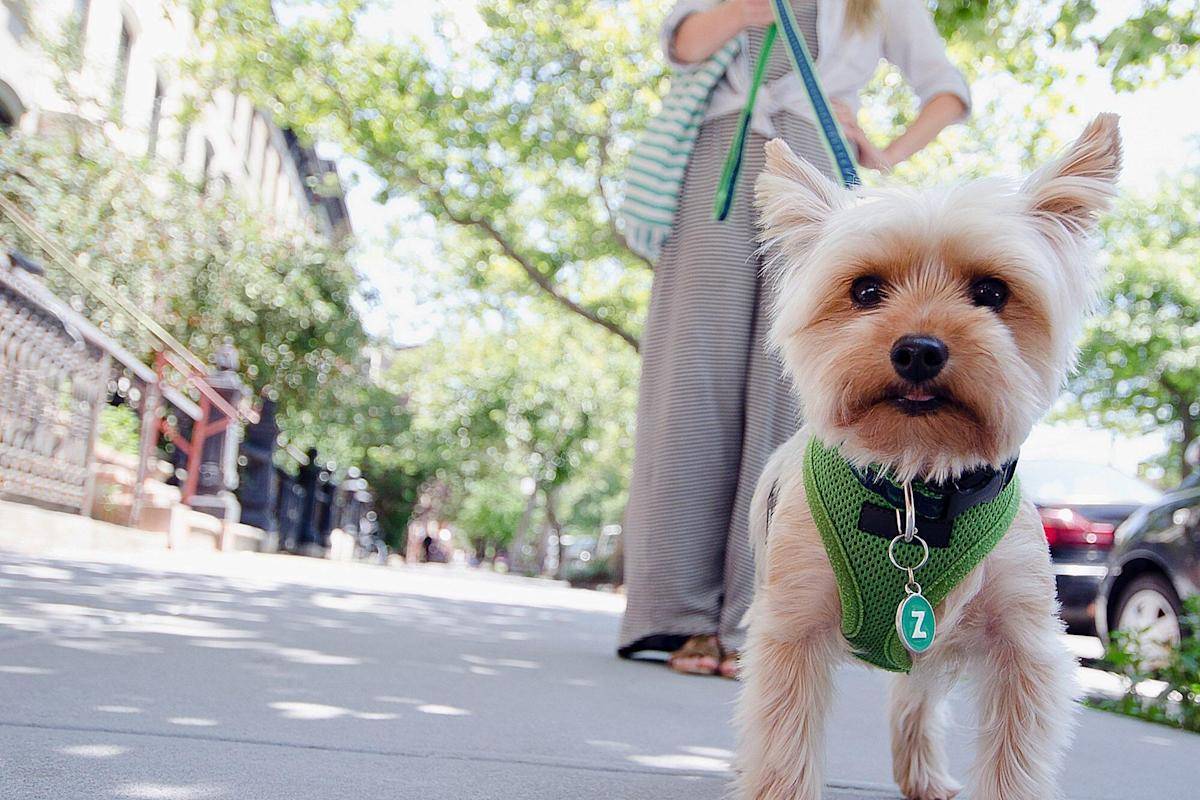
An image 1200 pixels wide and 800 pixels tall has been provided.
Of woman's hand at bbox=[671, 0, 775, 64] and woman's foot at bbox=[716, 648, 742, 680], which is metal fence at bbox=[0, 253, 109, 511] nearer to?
woman's hand at bbox=[671, 0, 775, 64]

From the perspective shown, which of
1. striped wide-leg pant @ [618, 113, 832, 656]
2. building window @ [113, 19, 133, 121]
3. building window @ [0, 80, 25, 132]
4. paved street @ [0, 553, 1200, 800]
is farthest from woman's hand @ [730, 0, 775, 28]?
building window @ [113, 19, 133, 121]

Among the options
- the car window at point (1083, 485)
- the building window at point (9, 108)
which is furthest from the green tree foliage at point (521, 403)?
the car window at point (1083, 485)

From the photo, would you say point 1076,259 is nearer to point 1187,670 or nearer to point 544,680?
point 544,680

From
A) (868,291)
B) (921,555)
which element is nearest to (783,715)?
(921,555)

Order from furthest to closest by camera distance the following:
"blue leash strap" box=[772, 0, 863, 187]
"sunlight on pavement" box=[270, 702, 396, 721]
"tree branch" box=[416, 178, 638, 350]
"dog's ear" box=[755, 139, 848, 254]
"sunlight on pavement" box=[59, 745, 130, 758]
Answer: "tree branch" box=[416, 178, 638, 350] < "blue leash strap" box=[772, 0, 863, 187] < "sunlight on pavement" box=[270, 702, 396, 721] < "dog's ear" box=[755, 139, 848, 254] < "sunlight on pavement" box=[59, 745, 130, 758]

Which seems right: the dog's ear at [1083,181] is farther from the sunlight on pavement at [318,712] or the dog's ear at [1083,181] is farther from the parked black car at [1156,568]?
the parked black car at [1156,568]

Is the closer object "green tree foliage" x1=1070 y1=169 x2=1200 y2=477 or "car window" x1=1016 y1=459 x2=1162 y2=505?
"car window" x1=1016 y1=459 x2=1162 y2=505

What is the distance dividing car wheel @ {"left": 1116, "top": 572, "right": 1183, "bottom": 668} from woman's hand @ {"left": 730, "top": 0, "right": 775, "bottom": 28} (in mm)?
4062

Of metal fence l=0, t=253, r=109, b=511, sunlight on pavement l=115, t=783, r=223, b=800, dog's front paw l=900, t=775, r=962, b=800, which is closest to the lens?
sunlight on pavement l=115, t=783, r=223, b=800

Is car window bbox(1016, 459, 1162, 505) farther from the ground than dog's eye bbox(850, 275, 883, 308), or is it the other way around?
car window bbox(1016, 459, 1162, 505)

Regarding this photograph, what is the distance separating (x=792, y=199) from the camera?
8.04 feet

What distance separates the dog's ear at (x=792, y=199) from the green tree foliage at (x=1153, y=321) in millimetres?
24298

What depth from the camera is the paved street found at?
2338 millimetres

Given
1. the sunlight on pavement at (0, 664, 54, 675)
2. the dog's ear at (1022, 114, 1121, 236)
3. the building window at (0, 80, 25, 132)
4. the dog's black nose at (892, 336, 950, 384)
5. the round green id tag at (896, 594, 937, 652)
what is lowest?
the sunlight on pavement at (0, 664, 54, 675)
